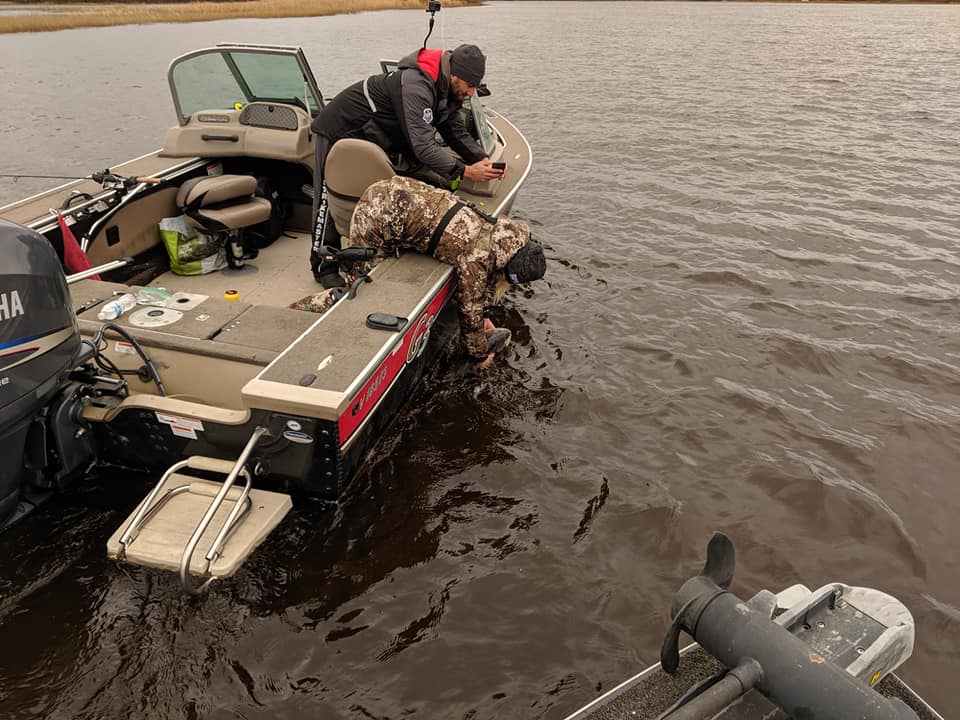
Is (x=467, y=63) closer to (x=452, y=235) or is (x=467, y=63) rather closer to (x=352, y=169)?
(x=352, y=169)

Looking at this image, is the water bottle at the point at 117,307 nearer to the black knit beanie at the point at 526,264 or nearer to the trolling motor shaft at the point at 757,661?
the black knit beanie at the point at 526,264

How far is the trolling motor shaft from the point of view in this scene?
145 cm

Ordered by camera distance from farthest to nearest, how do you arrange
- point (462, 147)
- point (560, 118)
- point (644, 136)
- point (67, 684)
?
point (560, 118) < point (644, 136) < point (462, 147) < point (67, 684)

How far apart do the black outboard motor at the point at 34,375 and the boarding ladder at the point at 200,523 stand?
592mm

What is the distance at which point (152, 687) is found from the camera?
2689mm

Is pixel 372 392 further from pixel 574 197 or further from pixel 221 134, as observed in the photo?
pixel 574 197

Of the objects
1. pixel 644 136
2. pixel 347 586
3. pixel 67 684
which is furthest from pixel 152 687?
pixel 644 136

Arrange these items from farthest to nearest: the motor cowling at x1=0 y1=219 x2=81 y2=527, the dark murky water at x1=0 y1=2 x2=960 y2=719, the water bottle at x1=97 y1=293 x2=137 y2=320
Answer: the water bottle at x1=97 y1=293 x2=137 y2=320, the dark murky water at x1=0 y1=2 x2=960 y2=719, the motor cowling at x1=0 y1=219 x2=81 y2=527

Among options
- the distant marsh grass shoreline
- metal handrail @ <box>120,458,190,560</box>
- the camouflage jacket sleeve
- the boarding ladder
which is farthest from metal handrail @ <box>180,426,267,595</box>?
the distant marsh grass shoreline

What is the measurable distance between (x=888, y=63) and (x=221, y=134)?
19632mm

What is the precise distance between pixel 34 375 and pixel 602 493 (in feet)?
9.79

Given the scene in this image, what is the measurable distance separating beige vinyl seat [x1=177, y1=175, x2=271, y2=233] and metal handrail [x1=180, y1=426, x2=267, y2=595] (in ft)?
9.20

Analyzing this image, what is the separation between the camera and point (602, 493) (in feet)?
13.2

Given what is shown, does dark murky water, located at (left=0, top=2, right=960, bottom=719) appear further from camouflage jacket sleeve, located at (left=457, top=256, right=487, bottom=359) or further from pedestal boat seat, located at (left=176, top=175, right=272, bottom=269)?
pedestal boat seat, located at (left=176, top=175, right=272, bottom=269)
